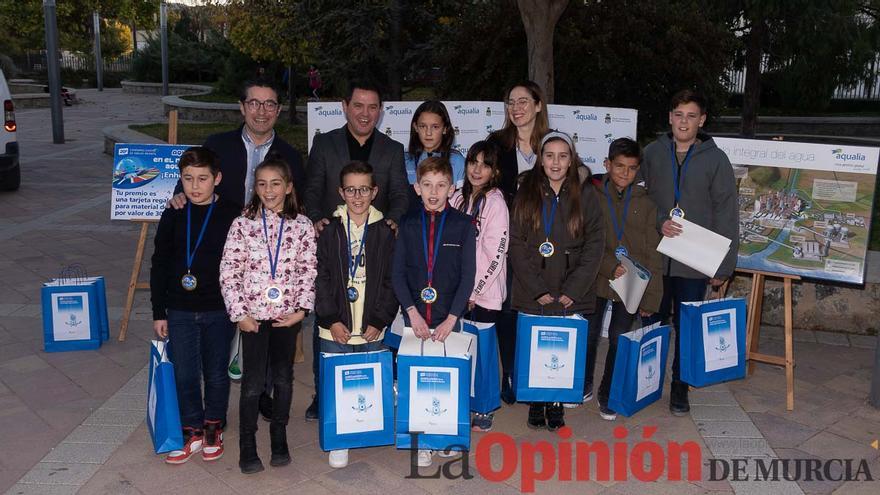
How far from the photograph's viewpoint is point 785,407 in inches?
187

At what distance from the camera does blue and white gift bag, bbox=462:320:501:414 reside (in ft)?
13.5

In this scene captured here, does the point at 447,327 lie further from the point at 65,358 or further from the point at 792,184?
the point at 65,358

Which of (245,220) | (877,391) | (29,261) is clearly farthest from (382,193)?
(29,261)

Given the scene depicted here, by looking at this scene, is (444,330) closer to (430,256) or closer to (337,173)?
(430,256)

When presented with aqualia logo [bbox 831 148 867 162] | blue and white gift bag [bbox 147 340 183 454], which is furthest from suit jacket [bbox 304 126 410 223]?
aqualia logo [bbox 831 148 867 162]

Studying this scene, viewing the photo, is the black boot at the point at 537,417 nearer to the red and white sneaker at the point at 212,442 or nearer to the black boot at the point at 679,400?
the black boot at the point at 679,400

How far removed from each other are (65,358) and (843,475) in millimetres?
4862

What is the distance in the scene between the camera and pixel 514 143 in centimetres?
466

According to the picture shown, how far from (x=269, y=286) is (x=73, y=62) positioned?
155 ft

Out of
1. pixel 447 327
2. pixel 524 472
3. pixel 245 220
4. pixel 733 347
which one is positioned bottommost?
pixel 524 472

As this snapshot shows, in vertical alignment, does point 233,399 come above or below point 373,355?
below

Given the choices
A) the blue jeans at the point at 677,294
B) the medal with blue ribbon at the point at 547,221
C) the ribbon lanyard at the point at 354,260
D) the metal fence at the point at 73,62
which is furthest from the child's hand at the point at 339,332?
the metal fence at the point at 73,62

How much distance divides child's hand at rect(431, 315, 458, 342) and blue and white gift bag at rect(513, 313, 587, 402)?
473mm

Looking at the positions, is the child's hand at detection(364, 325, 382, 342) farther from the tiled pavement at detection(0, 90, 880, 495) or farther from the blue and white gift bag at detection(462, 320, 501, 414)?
the tiled pavement at detection(0, 90, 880, 495)
